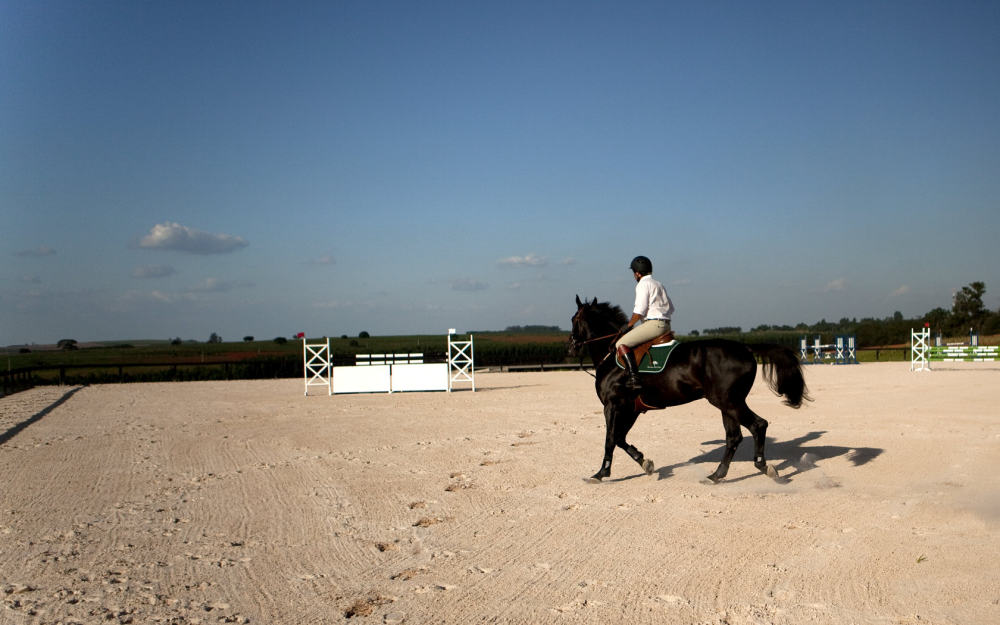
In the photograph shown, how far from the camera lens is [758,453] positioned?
6898 mm

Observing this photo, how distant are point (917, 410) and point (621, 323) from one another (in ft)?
27.5

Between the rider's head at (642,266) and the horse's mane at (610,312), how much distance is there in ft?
2.11

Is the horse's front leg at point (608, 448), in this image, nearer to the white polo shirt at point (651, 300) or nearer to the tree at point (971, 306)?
the white polo shirt at point (651, 300)

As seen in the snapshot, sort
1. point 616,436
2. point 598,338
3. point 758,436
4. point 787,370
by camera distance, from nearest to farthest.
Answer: point 758,436, point 787,370, point 616,436, point 598,338

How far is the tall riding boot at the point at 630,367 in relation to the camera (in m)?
7.11

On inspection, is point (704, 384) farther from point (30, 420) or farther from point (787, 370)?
point (30, 420)

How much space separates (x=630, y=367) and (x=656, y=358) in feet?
0.99

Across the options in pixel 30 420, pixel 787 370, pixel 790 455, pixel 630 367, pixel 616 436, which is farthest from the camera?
pixel 30 420

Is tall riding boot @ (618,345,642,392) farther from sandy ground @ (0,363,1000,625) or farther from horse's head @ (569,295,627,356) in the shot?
sandy ground @ (0,363,1000,625)

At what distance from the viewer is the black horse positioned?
6793 mm

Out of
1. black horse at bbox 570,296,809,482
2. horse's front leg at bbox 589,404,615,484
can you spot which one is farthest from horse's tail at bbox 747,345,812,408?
horse's front leg at bbox 589,404,615,484

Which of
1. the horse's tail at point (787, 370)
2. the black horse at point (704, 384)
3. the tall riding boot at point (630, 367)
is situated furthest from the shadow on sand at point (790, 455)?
the tall riding boot at point (630, 367)

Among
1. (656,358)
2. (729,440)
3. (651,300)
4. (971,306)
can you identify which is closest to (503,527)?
(656,358)

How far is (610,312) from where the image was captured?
7832mm
